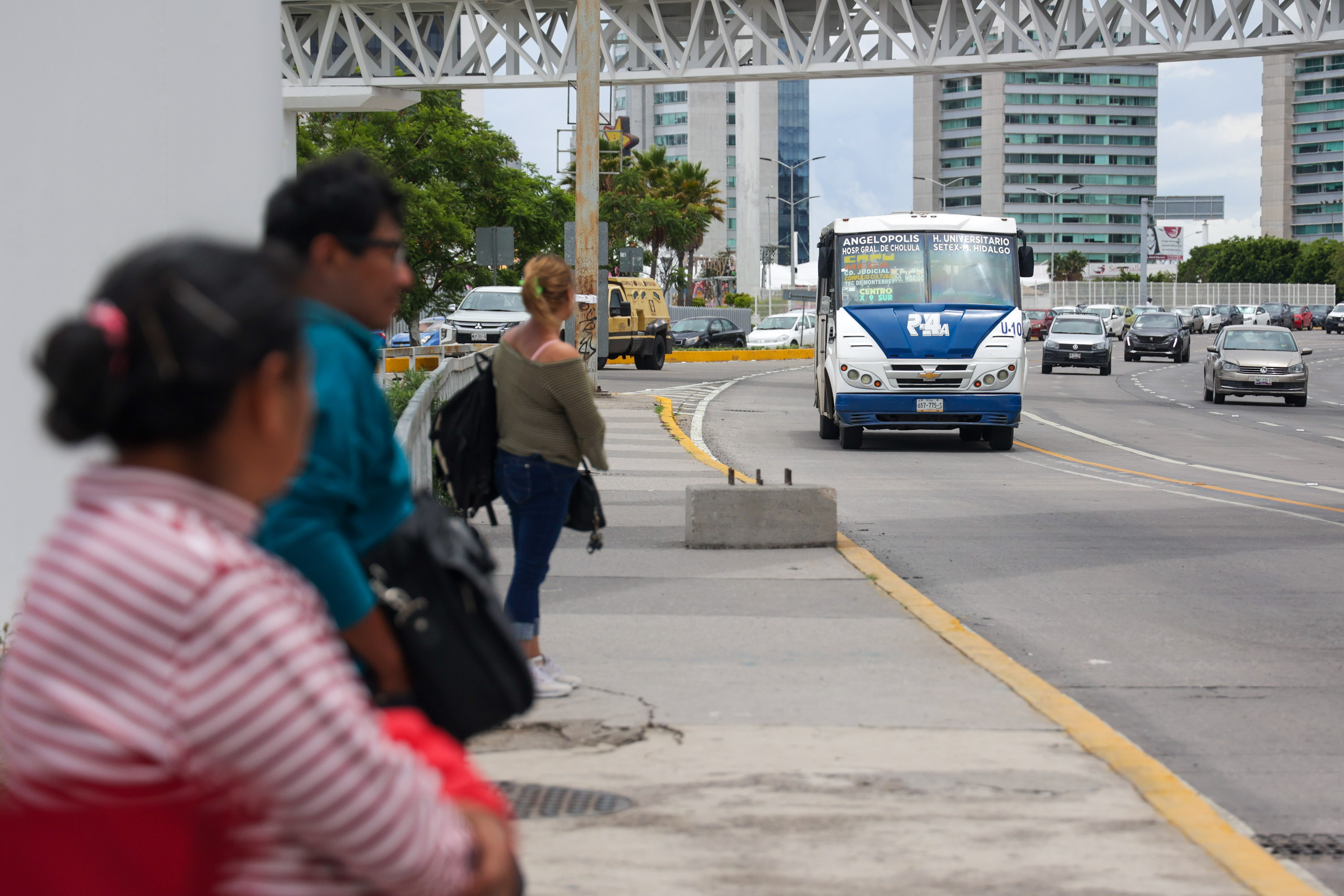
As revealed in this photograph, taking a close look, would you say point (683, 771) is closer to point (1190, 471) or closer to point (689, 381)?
point (1190, 471)

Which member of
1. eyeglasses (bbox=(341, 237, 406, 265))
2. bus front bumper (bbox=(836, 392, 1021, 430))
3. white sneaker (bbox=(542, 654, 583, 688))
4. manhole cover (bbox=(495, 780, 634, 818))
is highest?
eyeglasses (bbox=(341, 237, 406, 265))

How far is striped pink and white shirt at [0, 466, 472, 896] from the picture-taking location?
154 centimetres

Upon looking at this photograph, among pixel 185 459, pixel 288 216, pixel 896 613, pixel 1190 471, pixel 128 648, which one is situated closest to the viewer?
pixel 128 648

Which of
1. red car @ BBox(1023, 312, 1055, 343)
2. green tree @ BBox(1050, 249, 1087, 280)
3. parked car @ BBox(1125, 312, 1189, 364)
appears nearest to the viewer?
parked car @ BBox(1125, 312, 1189, 364)

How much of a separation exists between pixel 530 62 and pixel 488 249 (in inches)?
575

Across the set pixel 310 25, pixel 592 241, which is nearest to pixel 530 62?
pixel 310 25

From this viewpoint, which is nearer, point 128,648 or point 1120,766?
point 128,648

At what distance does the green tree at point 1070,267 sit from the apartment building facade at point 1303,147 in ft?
109

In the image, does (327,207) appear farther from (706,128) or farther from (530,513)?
(706,128)

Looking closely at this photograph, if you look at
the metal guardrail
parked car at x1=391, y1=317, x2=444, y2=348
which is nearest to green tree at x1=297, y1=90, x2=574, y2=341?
parked car at x1=391, y1=317, x2=444, y2=348

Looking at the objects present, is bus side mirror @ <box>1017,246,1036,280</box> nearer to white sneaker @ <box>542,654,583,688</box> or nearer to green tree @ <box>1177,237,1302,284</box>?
white sneaker @ <box>542,654,583,688</box>

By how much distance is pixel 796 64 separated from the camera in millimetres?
36344

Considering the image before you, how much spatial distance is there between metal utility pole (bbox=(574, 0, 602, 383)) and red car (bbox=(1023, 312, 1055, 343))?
50.3 meters

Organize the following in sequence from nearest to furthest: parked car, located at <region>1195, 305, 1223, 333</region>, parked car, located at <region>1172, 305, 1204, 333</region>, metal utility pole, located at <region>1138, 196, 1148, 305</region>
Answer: parked car, located at <region>1172, 305, 1204, 333</region> → parked car, located at <region>1195, 305, 1223, 333</region> → metal utility pole, located at <region>1138, 196, 1148, 305</region>
